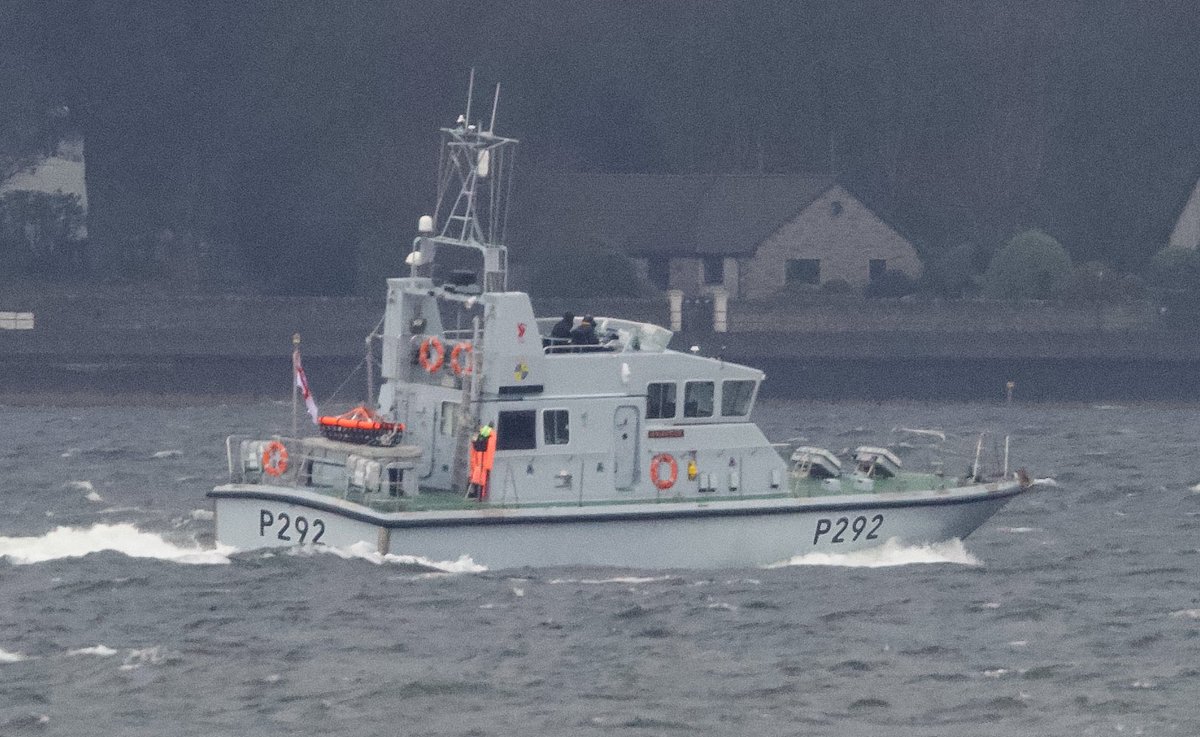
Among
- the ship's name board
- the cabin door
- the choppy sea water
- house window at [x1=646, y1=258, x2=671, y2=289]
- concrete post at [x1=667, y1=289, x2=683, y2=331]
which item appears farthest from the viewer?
house window at [x1=646, y1=258, x2=671, y2=289]

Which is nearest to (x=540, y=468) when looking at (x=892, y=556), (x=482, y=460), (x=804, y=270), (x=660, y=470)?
(x=482, y=460)

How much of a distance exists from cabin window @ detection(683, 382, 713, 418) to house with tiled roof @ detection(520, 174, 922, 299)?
5332cm

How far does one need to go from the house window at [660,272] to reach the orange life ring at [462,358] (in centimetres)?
5763

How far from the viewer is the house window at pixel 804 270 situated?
8581 centimetres

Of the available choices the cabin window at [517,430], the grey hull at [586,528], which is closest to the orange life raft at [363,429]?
the grey hull at [586,528]

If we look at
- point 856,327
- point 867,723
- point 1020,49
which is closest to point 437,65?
point 856,327

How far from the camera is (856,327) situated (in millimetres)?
75188

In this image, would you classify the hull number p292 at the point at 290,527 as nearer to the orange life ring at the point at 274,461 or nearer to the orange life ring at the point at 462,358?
the orange life ring at the point at 274,461

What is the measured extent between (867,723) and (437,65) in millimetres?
63851

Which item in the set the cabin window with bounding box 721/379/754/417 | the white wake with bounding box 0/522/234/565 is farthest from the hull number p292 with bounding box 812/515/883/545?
the white wake with bounding box 0/522/234/565

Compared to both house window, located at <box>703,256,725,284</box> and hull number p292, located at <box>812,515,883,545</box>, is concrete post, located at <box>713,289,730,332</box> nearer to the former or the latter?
house window, located at <box>703,256,725,284</box>

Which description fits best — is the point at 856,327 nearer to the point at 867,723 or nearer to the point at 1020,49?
the point at 1020,49

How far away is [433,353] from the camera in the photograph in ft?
100

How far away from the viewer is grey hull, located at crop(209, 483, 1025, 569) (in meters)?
28.6
